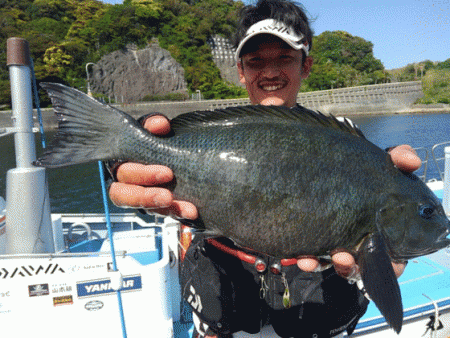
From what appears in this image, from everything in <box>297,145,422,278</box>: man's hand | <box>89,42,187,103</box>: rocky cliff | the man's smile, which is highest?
<box>89,42,187,103</box>: rocky cliff

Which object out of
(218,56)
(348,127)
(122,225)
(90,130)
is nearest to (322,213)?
(348,127)

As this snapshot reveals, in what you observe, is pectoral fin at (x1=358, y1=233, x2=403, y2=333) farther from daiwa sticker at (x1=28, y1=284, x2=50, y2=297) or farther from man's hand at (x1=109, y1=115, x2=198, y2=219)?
daiwa sticker at (x1=28, y1=284, x2=50, y2=297)

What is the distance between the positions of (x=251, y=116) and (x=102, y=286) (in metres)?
2.66

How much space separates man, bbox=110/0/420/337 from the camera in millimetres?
1921

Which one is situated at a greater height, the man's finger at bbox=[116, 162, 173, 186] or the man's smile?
the man's smile

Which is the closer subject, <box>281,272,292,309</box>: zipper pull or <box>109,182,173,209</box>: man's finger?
<box>109,182,173,209</box>: man's finger

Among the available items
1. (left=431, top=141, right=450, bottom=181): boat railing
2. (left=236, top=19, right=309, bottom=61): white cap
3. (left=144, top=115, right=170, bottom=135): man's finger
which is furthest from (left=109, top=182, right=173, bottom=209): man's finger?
(left=431, top=141, right=450, bottom=181): boat railing

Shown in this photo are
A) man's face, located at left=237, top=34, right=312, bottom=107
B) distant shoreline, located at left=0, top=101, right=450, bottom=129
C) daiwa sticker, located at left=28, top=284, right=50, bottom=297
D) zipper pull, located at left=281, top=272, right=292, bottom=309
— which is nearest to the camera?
zipper pull, located at left=281, top=272, right=292, bottom=309

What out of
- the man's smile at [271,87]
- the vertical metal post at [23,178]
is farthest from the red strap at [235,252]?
the vertical metal post at [23,178]

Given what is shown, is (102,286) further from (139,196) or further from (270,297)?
(139,196)

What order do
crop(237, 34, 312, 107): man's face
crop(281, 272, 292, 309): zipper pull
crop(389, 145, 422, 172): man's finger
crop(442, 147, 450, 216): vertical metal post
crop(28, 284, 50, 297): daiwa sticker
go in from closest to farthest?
crop(389, 145, 422, 172): man's finger
crop(281, 272, 292, 309): zipper pull
crop(237, 34, 312, 107): man's face
crop(28, 284, 50, 297): daiwa sticker
crop(442, 147, 450, 216): vertical metal post

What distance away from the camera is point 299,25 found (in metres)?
2.03

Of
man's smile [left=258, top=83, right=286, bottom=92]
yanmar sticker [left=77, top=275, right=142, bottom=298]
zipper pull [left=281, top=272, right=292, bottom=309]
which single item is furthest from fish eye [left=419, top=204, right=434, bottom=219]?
yanmar sticker [left=77, top=275, right=142, bottom=298]

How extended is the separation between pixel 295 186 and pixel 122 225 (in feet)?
22.2
